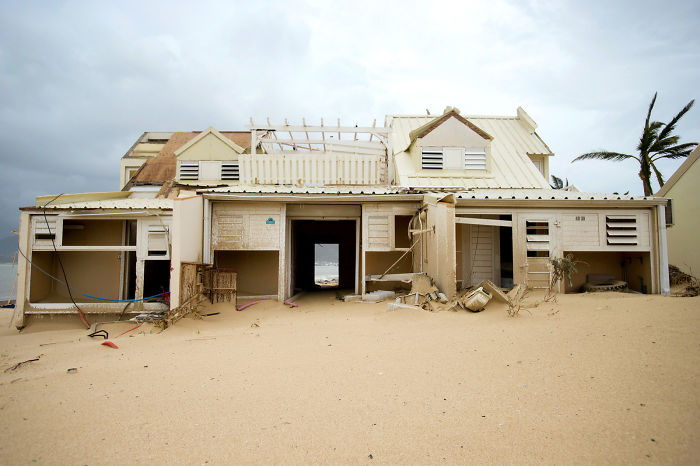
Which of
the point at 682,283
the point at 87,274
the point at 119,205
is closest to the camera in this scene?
the point at 119,205

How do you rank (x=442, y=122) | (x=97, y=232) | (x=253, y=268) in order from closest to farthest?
(x=97, y=232)
(x=253, y=268)
(x=442, y=122)

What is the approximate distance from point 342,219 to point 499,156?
292 inches

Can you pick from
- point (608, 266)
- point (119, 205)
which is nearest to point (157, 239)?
point (119, 205)

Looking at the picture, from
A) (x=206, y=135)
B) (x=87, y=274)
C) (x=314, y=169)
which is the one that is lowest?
(x=87, y=274)

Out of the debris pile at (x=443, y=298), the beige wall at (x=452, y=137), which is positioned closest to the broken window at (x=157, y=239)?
the debris pile at (x=443, y=298)

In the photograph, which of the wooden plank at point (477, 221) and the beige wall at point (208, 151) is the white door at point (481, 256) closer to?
the wooden plank at point (477, 221)

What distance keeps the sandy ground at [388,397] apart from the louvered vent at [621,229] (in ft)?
15.3

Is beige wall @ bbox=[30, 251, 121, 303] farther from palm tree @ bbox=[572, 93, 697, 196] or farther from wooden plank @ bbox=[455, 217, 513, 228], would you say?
palm tree @ bbox=[572, 93, 697, 196]

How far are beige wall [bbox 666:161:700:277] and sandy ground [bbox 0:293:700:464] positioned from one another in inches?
389

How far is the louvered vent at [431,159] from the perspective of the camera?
13023 mm

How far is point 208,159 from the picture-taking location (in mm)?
14141

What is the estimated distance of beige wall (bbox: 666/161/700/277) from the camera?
41.9ft

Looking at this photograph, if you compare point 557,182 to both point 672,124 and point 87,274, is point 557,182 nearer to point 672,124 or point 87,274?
point 672,124

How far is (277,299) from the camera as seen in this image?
34.7 feet
